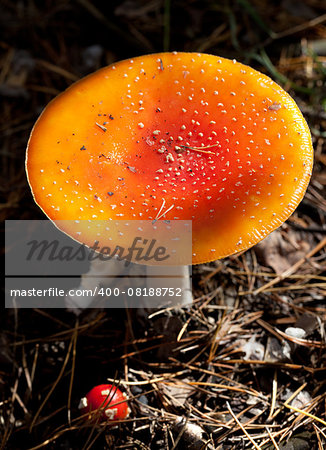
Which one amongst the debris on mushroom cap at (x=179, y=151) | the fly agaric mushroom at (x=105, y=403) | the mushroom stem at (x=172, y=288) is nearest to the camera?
the debris on mushroom cap at (x=179, y=151)

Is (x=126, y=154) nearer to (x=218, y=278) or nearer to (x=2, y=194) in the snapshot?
(x=218, y=278)

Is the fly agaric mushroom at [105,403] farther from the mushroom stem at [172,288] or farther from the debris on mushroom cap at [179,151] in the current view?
the debris on mushroom cap at [179,151]

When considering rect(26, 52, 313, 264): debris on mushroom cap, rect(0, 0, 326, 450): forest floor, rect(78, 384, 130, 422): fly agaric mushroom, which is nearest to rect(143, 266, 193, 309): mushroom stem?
rect(0, 0, 326, 450): forest floor

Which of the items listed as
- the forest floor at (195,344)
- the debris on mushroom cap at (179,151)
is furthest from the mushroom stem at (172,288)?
the debris on mushroom cap at (179,151)

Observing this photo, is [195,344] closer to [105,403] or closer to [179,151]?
[105,403]

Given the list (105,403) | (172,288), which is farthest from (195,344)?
(105,403)

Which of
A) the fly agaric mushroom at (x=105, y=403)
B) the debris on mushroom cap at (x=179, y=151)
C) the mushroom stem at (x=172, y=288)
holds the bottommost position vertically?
the fly agaric mushroom at (x=105, y=403)
